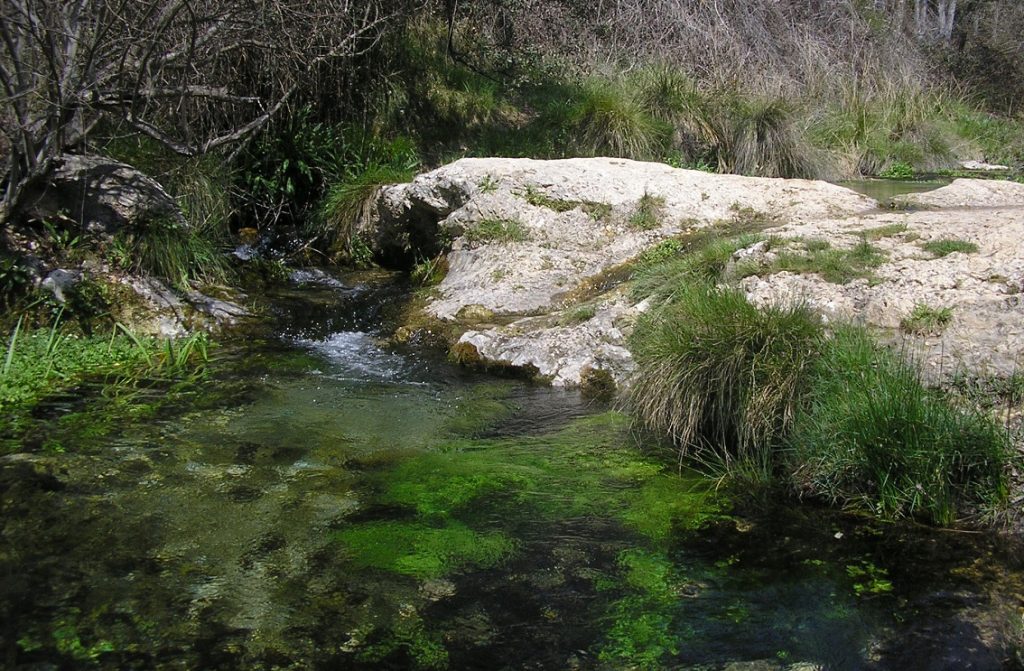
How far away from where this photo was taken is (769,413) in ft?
15.5

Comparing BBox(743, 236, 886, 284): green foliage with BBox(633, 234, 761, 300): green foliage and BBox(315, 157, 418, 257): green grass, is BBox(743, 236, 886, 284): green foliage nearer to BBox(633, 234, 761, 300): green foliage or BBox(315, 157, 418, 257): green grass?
BBox(633, 234, 761, 300): green foliage

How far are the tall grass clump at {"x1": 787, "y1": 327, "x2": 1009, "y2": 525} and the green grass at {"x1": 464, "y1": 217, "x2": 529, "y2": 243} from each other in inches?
157

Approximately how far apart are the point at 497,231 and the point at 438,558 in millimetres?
4611

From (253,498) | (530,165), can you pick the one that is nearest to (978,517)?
(253,498)

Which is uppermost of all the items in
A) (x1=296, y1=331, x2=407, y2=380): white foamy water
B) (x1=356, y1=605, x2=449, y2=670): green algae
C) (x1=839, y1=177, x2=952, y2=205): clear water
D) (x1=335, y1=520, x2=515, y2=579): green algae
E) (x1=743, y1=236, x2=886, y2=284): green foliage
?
(x1=839, y1=177, x2=952, y2=205): clear water

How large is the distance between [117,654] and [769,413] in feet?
10.2

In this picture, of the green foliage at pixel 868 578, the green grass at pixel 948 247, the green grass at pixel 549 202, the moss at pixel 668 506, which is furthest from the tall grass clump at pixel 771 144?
the green foliage at pixel 868 578

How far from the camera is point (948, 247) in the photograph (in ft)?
18.9

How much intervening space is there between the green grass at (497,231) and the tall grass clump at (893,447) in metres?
3.99

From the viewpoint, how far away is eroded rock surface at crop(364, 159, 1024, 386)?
5.31 metres

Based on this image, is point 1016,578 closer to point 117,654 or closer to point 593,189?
point 117,654

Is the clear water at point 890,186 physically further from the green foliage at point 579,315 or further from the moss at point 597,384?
the moss at point 597,384

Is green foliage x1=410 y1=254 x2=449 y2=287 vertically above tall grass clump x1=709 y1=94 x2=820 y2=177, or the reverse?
tall grass clump x1=709 y1=94 x2=820 y2=177

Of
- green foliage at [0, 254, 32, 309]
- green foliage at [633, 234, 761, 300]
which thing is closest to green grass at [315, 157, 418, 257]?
→ green foliage at [0, 254, 32, 309]
